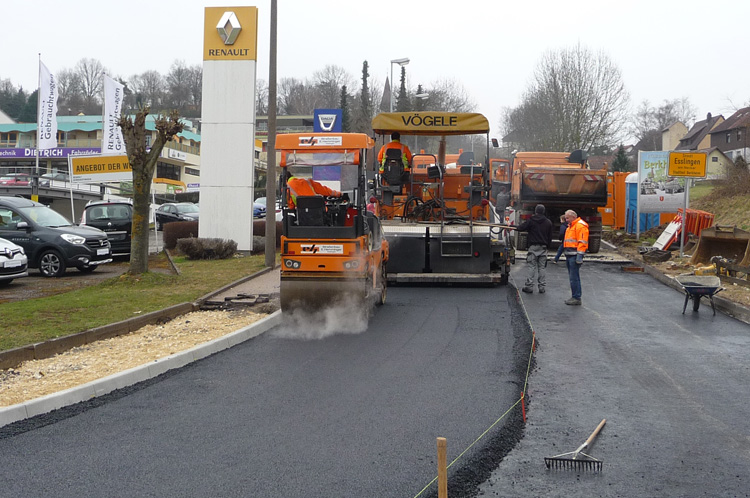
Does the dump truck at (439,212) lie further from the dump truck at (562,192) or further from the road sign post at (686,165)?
the road sign post at (686,165)

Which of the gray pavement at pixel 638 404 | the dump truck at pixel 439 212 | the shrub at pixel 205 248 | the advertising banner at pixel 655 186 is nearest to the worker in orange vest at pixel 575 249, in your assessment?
the gray pavement at pixel 638 404

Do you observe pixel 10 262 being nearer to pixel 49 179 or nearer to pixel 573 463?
pixel 573 463

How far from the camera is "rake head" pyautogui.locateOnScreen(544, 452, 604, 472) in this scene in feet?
16.3

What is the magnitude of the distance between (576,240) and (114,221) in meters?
13.0

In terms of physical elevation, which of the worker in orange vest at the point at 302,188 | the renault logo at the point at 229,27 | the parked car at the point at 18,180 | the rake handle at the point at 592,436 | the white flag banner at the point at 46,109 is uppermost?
the renault logo at the point at 229,27

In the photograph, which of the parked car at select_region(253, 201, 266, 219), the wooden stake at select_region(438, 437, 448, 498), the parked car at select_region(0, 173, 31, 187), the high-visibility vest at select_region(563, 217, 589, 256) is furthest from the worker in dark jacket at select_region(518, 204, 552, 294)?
the parked car at select_region(0, 173, 31, 187)

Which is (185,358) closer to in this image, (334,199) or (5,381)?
(5,381)

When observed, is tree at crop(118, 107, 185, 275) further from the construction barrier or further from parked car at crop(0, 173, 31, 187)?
parked car at crop(0, 173, 31, 187)

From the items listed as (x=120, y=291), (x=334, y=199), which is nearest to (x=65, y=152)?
(x=120, y=291)

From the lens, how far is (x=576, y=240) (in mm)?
13164

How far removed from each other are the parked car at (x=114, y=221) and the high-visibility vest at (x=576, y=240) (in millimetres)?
12113

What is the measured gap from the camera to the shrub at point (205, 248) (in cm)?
2006

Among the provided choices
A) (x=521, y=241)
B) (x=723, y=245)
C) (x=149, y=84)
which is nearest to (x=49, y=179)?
(x=521, y=241)

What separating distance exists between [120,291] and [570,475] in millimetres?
10248
